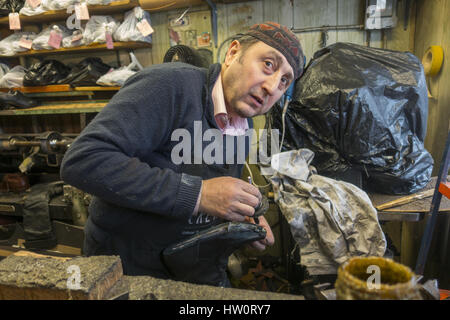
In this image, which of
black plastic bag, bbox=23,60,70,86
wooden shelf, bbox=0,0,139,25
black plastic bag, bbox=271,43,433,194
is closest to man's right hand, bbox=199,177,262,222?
black plastic bag, bbox=271,43,433,194

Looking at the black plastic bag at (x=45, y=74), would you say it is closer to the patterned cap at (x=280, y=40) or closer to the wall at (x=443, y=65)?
the patterned cap at (x=280, y=40)

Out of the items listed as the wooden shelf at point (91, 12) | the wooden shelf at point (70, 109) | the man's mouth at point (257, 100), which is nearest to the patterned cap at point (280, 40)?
the man's mouth at point (257, 100)

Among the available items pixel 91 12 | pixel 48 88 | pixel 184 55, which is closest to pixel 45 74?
pixel 48 88

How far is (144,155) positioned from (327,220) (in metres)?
0.89

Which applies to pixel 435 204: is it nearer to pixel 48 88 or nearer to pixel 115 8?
pixel 115 8

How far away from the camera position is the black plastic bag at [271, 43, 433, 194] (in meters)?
1.42

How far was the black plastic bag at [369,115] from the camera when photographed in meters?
1.42

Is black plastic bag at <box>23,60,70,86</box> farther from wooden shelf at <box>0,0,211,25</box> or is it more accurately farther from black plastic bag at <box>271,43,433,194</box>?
black plastic bag at <box>271,43,433,194</box>

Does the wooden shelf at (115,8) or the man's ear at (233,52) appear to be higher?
the wooden shelf at (115,8)

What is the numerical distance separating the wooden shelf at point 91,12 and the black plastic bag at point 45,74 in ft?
1.26

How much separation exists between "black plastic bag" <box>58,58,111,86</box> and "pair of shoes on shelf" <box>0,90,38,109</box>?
41 cm

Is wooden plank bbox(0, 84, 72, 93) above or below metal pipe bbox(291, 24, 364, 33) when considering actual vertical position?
below

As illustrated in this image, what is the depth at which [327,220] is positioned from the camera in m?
1.33
